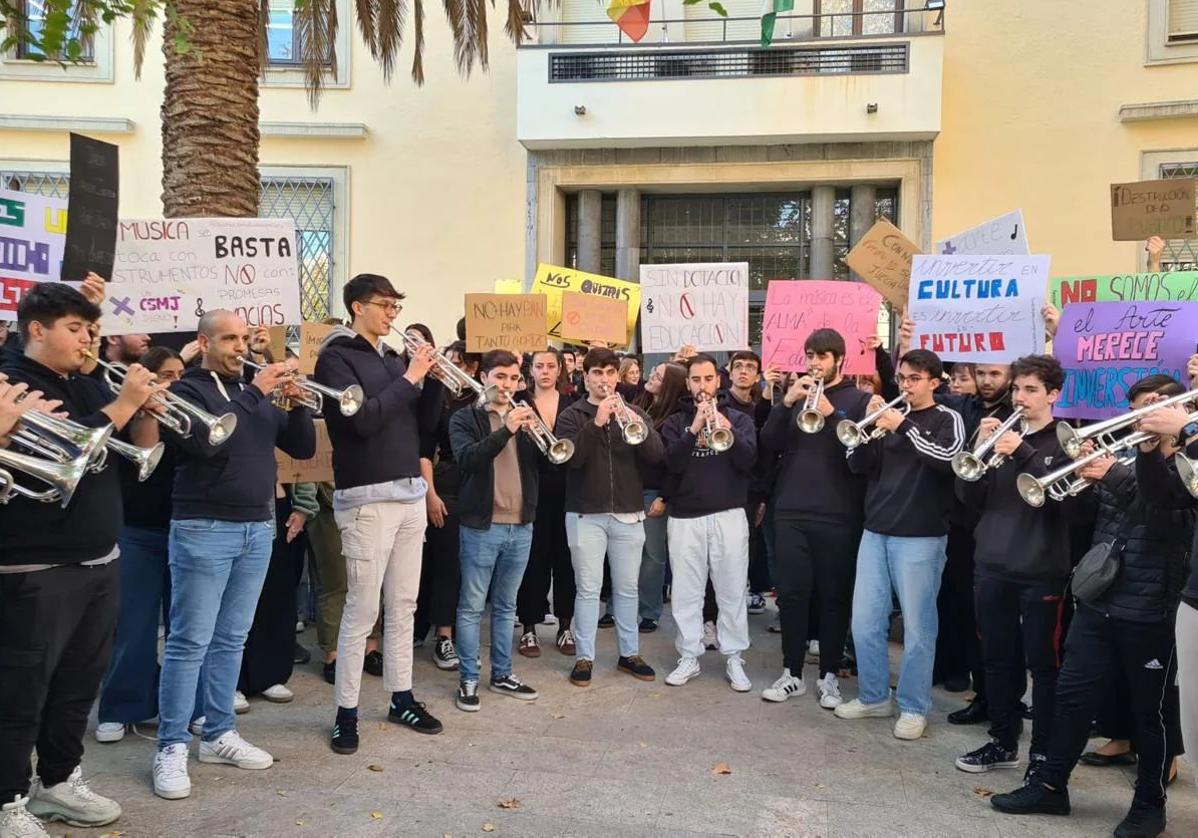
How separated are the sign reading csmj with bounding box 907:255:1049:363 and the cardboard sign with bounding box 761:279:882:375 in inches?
12.4

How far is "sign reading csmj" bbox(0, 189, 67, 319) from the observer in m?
4.70

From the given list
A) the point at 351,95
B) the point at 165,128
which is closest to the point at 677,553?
the point at 165,128

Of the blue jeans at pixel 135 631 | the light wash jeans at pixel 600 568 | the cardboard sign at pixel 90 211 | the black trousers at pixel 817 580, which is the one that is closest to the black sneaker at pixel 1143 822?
the black trousers at pixel 817 580

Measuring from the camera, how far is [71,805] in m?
3.88

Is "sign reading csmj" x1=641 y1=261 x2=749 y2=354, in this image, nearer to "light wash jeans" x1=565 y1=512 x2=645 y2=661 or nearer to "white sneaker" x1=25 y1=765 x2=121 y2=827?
"light wash jeans" x1=565 y1=512 x2=645 y2=661

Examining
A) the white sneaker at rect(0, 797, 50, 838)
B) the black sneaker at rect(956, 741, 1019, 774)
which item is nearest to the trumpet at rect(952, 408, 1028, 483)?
the black sneaker at rect(956, 741, 1019, 774)

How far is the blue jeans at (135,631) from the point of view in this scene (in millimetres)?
4883

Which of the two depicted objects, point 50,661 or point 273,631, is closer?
point 50,661

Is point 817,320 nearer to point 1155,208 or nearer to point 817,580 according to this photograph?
point 817,580

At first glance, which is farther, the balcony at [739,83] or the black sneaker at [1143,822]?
the balcony at [739,83]

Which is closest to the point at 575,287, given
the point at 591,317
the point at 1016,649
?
the point at 591,317

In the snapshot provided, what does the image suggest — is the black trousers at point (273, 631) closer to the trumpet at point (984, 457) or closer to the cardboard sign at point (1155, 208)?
the trumpet at point (984, 457)

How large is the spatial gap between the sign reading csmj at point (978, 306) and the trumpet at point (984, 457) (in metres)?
1.12

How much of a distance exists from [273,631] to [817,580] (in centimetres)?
329
